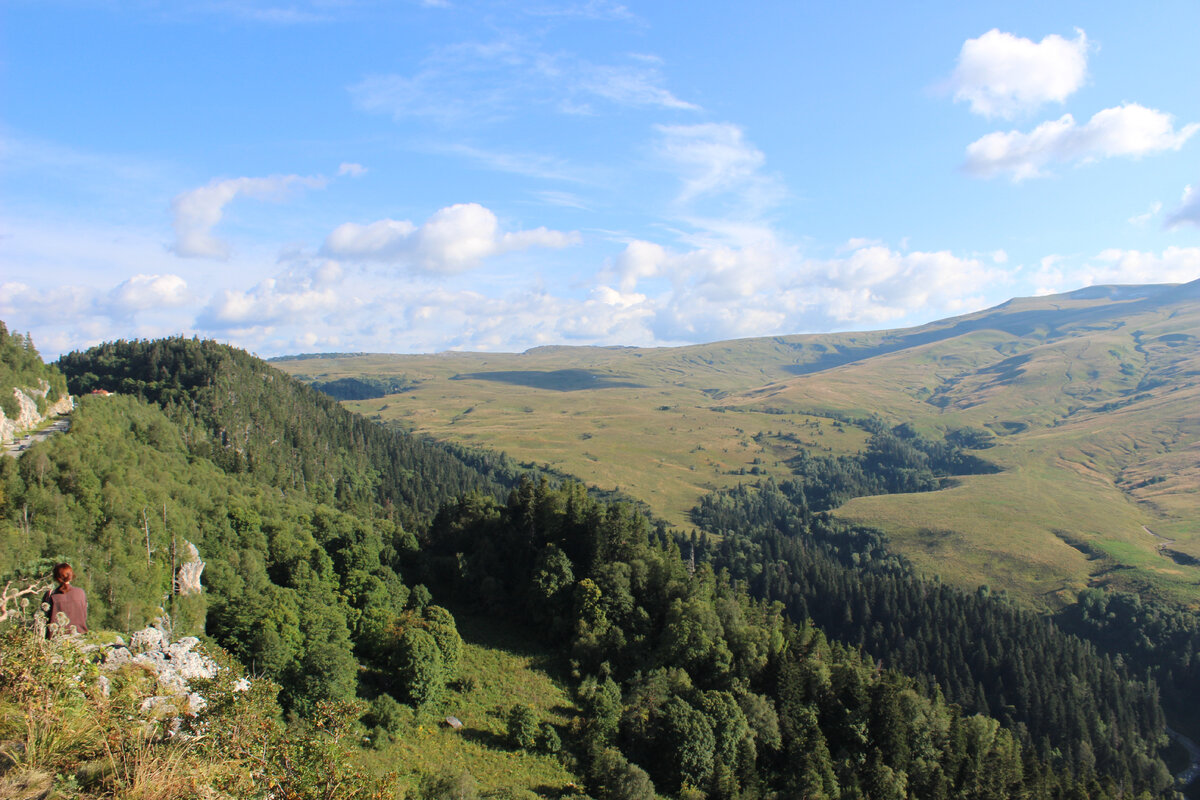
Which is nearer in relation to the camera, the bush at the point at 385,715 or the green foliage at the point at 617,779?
the green foliage at the point at 617,779

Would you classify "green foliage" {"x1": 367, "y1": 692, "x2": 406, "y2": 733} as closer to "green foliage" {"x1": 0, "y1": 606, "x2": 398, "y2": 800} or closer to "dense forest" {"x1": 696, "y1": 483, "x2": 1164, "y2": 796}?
"green foliage" {"x1": 0, "y1": 606, "x2": 398, "y2": 800}

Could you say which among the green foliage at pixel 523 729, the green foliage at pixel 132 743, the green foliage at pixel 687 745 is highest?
the green foliage at pixel 132 743

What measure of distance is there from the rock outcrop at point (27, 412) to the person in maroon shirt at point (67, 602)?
72.7m

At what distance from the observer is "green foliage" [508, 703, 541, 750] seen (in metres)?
61.5

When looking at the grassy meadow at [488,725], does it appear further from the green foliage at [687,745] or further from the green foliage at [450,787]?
the green foliage at [687,745]

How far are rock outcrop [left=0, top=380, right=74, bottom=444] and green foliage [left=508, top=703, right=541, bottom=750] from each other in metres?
69.4

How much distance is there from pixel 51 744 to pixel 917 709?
8532 cm

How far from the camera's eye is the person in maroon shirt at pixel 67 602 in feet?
70.4

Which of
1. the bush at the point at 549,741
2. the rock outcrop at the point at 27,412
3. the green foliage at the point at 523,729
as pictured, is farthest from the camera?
the rock outcrop at the point at 27,412

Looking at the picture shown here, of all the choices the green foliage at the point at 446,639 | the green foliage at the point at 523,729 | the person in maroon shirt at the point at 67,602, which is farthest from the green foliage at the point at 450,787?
the person in maroon shirt at the point at 67,602

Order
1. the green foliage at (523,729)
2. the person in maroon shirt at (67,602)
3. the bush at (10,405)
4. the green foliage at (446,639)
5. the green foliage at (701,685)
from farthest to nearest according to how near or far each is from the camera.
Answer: the bush at (10,405), the green foliage at (446,639), the green foliage at (701,685), the green foliage at (523,729), the person in maroon shirt at (67,602)

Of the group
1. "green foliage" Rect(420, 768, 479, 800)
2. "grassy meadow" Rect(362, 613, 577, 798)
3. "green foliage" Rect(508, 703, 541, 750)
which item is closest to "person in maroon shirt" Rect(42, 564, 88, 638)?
"green foliage" Rect(420, 768, 479, 800)

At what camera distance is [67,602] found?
74.0 feet

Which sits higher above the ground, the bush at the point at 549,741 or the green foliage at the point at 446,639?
the green foliage at the point at 446,639
